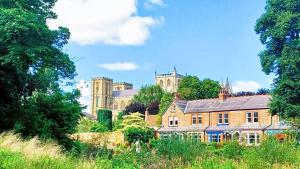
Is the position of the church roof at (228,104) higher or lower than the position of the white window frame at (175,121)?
higher

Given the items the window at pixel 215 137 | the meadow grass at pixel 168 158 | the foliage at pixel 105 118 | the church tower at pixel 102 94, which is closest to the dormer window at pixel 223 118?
the window at pixel 215 137

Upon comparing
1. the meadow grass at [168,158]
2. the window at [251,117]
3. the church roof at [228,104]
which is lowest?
the meadow grass at [168,158]

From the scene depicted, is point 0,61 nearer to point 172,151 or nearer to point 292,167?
point 172,151

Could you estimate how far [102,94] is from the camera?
171 metres

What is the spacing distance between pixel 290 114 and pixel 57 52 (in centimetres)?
1643

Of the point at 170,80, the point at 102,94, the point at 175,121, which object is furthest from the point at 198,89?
the point at 102,94

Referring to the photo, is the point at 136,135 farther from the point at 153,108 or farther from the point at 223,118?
the point at 153,108

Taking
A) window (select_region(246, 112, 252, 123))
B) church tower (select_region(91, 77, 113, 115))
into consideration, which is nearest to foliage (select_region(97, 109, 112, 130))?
window (select_region(246, 112, 252, 123))

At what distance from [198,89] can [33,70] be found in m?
63.9

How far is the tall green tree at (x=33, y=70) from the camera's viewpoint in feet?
66.7

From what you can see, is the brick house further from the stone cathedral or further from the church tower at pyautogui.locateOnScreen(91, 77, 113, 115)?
the church tower at pyautogui.locateOnScreen(91, 77, 113, 115)

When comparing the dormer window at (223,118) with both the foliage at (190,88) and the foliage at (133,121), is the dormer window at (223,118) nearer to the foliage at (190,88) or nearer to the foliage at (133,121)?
the foliage at (133,121)

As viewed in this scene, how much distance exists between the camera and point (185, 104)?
205ft

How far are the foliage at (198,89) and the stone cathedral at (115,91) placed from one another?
6956 cm
